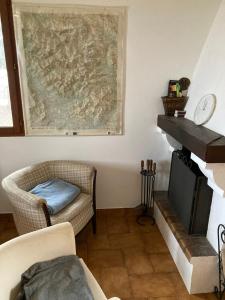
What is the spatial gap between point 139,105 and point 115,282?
62.5 inches

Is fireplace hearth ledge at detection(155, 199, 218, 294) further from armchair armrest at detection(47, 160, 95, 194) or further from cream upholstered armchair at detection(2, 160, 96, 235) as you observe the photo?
armchair armrest at detection(47, 160, 95, 194)

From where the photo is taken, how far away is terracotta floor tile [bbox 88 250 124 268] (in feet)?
6.77

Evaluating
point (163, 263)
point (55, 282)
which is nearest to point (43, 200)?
point (55, 282)

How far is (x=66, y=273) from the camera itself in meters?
1.18

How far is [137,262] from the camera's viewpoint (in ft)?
6.84

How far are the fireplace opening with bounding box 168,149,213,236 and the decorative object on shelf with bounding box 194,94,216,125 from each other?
1.14ft

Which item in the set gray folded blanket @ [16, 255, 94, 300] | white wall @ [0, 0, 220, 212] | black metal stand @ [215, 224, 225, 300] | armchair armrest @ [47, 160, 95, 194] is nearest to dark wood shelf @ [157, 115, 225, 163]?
white wall @ [0, 0, 220, 212]

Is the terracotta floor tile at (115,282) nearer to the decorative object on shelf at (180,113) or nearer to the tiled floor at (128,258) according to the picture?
the tiled floor at (128,258)

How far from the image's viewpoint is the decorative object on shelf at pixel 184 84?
232 centimetres

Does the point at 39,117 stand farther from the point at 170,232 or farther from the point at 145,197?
the point at 170,232

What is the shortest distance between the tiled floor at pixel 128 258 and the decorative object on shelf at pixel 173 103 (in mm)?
1211

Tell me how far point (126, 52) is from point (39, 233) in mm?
1748

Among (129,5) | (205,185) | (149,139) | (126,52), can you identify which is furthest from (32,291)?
(129,5)

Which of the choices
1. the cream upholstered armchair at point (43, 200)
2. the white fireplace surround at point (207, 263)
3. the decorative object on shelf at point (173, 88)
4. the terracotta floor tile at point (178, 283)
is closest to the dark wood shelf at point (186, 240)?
the white fireplace surround at point (207, 263)
